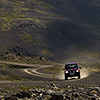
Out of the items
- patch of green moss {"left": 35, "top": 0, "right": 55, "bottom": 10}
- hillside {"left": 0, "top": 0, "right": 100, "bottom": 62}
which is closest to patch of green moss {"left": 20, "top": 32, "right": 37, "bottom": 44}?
hillside {"left": 0, "top": 0, "right": 100, "bottom": 62}

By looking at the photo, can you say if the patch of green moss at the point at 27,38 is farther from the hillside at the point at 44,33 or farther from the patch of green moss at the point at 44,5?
the patch of green moss at the point at 44,5

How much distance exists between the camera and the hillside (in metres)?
96.4

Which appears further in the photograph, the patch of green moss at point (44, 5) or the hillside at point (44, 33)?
the patch of green moss at point (44, 5)

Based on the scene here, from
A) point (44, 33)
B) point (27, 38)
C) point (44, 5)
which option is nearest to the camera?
point (27, 38)

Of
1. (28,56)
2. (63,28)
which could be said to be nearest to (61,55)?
(28,56)

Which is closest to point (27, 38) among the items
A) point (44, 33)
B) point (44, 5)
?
point (44, 33)

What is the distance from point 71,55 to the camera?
100312 millimetres

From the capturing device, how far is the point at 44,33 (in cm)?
11381

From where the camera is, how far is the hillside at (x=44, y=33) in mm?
96438

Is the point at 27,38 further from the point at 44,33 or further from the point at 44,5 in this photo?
the point at 44,5

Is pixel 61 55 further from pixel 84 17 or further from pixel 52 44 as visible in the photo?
pixel 84 17

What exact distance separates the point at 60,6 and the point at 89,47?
60.5 m

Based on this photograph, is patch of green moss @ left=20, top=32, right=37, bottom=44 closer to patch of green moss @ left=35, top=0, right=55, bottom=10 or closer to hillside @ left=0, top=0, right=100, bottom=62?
hillside @ left=0, top=0, right=100, bottom=62

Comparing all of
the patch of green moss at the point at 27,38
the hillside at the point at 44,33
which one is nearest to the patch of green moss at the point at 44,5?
the hillside at the point at 44,33
